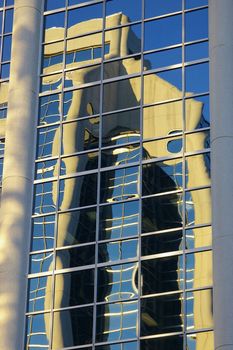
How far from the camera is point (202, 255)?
95.6 ft

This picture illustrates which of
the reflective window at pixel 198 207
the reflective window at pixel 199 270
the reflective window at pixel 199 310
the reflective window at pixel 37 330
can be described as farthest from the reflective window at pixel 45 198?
the reflective window at pixel 199 310

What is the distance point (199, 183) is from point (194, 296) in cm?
339

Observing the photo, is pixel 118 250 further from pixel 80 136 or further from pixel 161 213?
pixel 80 136

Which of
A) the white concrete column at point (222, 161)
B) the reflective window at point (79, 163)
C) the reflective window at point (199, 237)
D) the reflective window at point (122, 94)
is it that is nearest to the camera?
the white concrete column at point (222, 161)

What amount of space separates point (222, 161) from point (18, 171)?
677 cm

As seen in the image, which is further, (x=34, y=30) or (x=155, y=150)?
(x=34, y=30)

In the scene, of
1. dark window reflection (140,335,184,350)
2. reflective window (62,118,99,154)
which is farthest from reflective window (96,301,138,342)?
reflective window (62,118,99,154)

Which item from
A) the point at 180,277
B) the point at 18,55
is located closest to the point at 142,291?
the point at 180,277

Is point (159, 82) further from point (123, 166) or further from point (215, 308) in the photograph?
point (215, 308)

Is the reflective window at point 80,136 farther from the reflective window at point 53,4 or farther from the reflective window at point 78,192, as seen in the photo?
the reflective window at point 53,4

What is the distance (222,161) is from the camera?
29562 mm

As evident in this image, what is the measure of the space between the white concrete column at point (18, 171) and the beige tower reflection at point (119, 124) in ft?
2.41

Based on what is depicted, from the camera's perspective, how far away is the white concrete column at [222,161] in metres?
27.8

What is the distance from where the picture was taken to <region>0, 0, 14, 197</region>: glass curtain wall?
113ft
